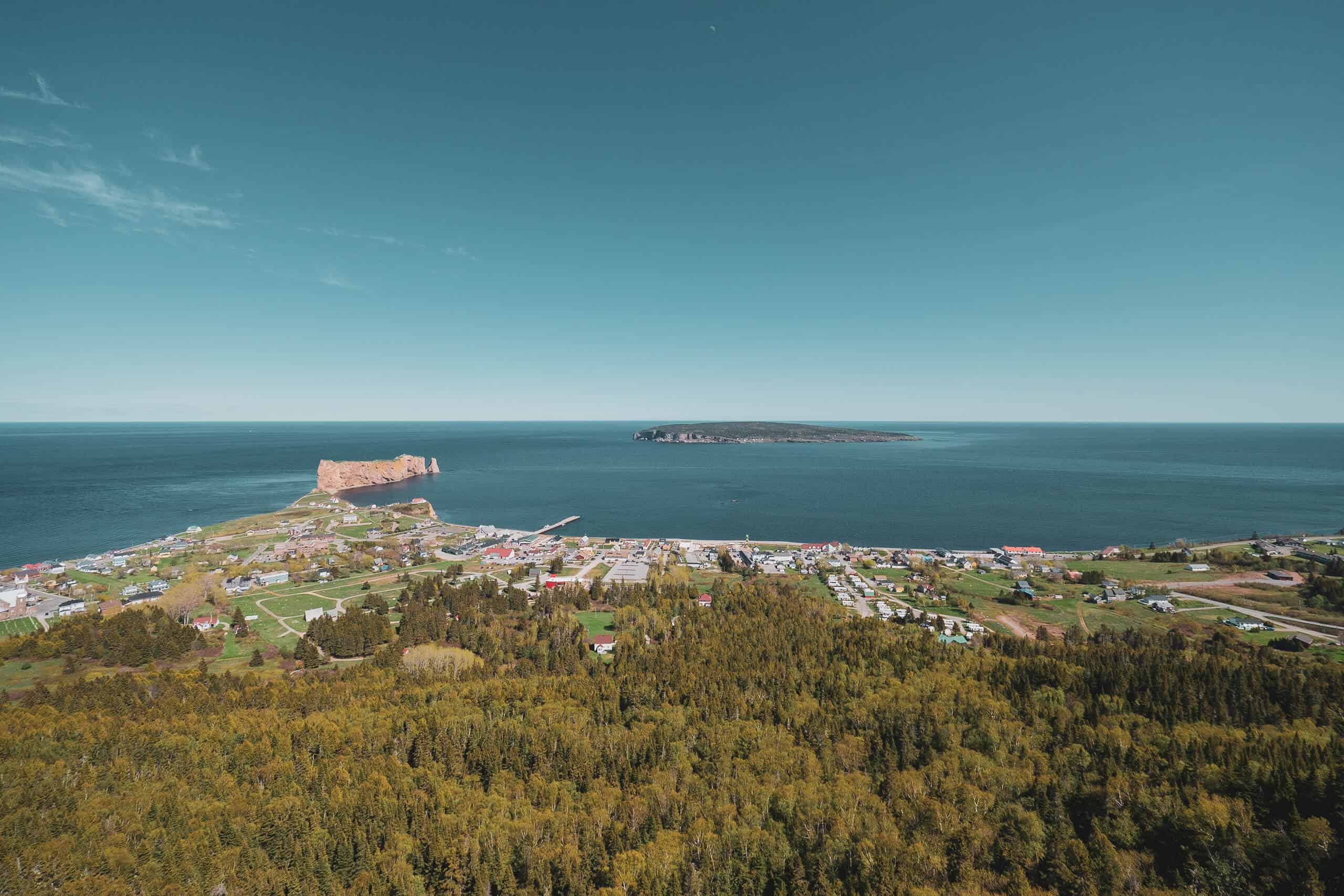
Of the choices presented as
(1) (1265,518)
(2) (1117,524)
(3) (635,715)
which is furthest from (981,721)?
(1) (1265,518)

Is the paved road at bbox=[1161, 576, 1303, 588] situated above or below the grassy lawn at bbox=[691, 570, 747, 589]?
above

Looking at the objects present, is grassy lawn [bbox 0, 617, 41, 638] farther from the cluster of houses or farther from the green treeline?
the cluster of houses

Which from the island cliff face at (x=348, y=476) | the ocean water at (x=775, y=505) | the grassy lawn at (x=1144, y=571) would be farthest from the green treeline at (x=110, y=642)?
the grassy lawn at (x=1144, y=571)

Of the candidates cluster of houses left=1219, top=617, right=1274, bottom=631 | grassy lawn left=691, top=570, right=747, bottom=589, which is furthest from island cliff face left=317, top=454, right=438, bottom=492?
cluster of houses left=1219, top=617, right=1274, bottom=631

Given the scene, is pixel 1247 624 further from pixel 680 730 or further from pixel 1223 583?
pixel 680 730

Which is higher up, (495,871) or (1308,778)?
(1308,778)

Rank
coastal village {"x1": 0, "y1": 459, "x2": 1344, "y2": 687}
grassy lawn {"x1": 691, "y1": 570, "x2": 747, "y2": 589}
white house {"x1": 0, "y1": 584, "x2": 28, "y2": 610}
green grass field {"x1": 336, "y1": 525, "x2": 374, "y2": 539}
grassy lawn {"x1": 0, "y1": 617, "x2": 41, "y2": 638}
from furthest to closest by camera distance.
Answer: green grass field {"x1": 336, "y1": 525, "x2": 374, "y2": 539} < grassy lawn {"x1": 691, "y1": 570, "x2": 747, "y2": 589} < white house {"x1": 0, "y1": 584, "x2": 28, "y2": 610} < coastal village {"x1": 0, "y1": 459, "x2": 1344, "y2": 687} < grassy lawn {"x1": 0, "y1": 617, "x2": 41, "y2": 638}

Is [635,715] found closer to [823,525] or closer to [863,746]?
[863,746]
